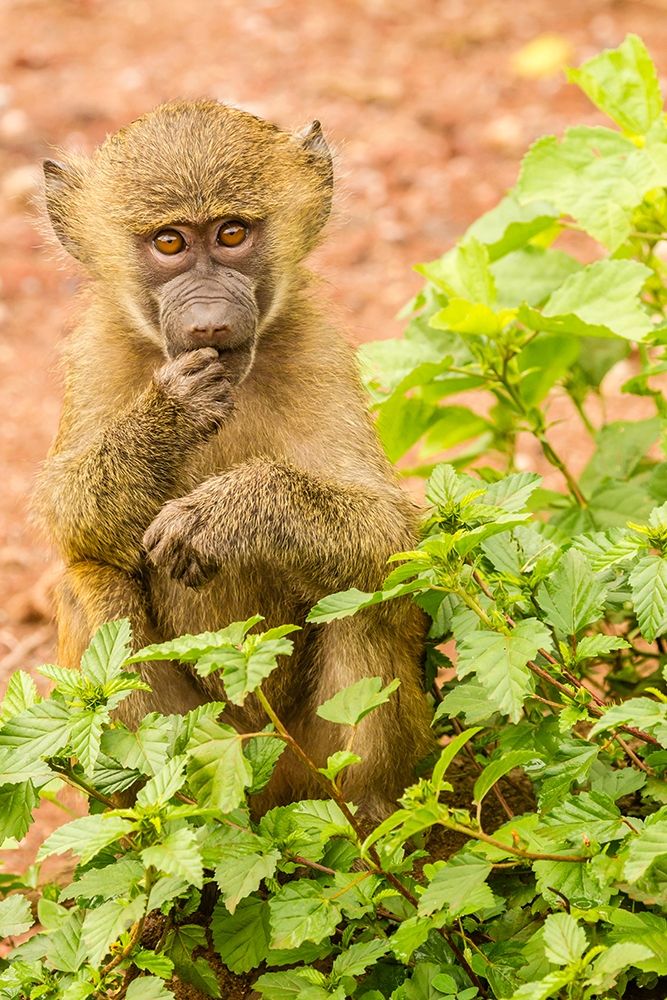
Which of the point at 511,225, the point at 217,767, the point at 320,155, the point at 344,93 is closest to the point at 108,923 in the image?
the point at 217,767

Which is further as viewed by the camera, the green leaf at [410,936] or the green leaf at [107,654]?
the green leaf at [107,654]

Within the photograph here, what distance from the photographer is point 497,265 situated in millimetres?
4938

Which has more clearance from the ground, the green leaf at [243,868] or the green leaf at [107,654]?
the green leaf at [107,654]

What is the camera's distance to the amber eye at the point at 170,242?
398 centimetres

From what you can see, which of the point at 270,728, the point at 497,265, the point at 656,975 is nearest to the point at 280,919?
the point at 270,728

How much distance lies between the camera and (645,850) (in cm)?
266

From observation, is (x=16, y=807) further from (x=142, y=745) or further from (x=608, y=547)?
(x=608, y=547)

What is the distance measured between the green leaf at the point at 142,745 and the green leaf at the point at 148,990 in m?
0.43

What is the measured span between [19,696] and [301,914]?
0.81 meters

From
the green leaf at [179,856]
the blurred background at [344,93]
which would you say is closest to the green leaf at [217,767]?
the green leaf at [179,856]

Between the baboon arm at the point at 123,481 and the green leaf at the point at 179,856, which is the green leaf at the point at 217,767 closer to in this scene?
the green leaf at the point at 179,856

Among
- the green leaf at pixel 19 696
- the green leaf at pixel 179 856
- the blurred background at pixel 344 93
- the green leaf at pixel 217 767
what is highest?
the blurred background at pixel 344 93

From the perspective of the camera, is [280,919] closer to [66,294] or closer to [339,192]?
[339,192]

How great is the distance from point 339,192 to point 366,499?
4.90 feet
